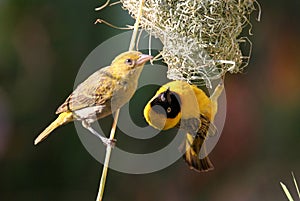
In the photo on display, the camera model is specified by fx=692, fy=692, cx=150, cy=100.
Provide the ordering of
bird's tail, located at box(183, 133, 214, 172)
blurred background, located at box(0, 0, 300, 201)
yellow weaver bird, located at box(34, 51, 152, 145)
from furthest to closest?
1. blurred background, located at box(0, 0, 300, 201)
2. bird's tail, located at box(183, 133, 214, 172)
3. yellow weaver bird, located at box(34, 51, 152, 145)

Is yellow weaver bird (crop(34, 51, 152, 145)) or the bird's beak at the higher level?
the bird's beak

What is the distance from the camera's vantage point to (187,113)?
0.93 metres

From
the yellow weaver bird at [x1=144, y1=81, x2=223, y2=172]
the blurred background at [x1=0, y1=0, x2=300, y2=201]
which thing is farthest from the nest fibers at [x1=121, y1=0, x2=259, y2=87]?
the blurred background at [x1=0, y1=0, x2=300, y2=201]

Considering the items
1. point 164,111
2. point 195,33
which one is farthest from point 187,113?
point 195,33

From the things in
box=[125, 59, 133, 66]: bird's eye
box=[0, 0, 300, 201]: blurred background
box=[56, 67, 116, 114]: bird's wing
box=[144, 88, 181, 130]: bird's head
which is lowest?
box=[0, 0, 300, 201]: blurred background

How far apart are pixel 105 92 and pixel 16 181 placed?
6.05 ft

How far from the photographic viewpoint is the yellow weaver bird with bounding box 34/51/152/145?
87 cm

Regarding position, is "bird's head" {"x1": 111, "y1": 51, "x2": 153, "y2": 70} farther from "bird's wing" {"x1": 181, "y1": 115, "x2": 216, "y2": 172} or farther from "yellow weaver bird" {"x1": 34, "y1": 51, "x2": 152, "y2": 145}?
"bird's wing" {"x1": 181, "y1": 115, "x2": 216, "y2": 172}

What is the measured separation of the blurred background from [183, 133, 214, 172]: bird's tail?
1.53m

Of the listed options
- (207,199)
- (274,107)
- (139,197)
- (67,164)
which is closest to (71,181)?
(67,164)

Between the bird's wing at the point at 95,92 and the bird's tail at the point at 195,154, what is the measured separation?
0.52 feet

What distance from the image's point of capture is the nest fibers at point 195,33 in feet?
3.47

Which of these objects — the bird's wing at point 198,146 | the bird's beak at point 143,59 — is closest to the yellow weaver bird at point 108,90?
the bird's beak at point 143,59

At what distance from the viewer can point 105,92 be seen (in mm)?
893
